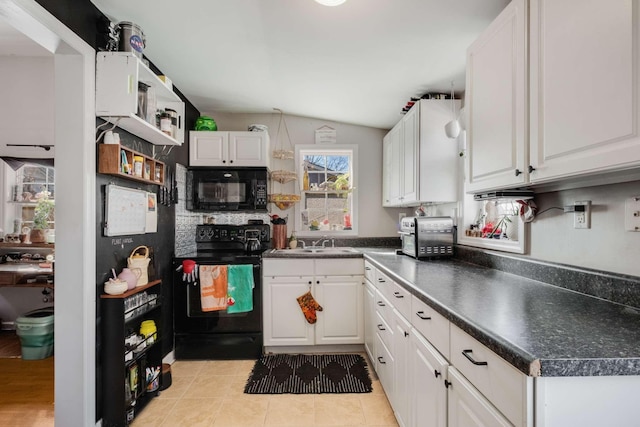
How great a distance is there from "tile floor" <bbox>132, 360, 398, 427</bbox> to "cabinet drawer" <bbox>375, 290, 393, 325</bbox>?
599 millimetres

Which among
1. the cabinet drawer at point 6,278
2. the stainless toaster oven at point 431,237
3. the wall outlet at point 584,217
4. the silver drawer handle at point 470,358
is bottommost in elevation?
the cabinet drawer at point 6,278

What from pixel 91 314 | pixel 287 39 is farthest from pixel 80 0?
pixel 91 314

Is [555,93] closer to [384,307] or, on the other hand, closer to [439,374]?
[439,374]

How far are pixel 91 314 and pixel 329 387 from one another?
1.62m

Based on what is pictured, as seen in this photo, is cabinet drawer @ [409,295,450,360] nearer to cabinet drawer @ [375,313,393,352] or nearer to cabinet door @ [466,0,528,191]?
cabinet drawer @ [375,313,393,352]

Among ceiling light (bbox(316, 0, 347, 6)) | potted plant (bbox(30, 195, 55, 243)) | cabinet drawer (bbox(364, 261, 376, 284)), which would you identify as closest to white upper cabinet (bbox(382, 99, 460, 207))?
cabinet drawer (bbox(364, 261, 376, 284))

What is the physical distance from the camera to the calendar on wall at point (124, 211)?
6.13 feet

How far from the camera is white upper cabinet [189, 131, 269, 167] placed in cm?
314

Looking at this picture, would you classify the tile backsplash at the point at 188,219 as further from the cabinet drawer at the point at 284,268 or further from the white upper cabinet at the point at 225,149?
the cabinet drawer at the point at 284,268

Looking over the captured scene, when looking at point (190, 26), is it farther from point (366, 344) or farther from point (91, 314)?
point (366, 344)

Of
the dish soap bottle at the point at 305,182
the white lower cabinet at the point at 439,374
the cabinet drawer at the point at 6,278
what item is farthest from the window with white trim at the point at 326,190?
the cabinet drawer at the point at 6,278

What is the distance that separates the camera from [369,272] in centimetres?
264

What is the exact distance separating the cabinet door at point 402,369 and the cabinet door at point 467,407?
0.46m

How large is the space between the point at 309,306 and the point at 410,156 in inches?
61.8
